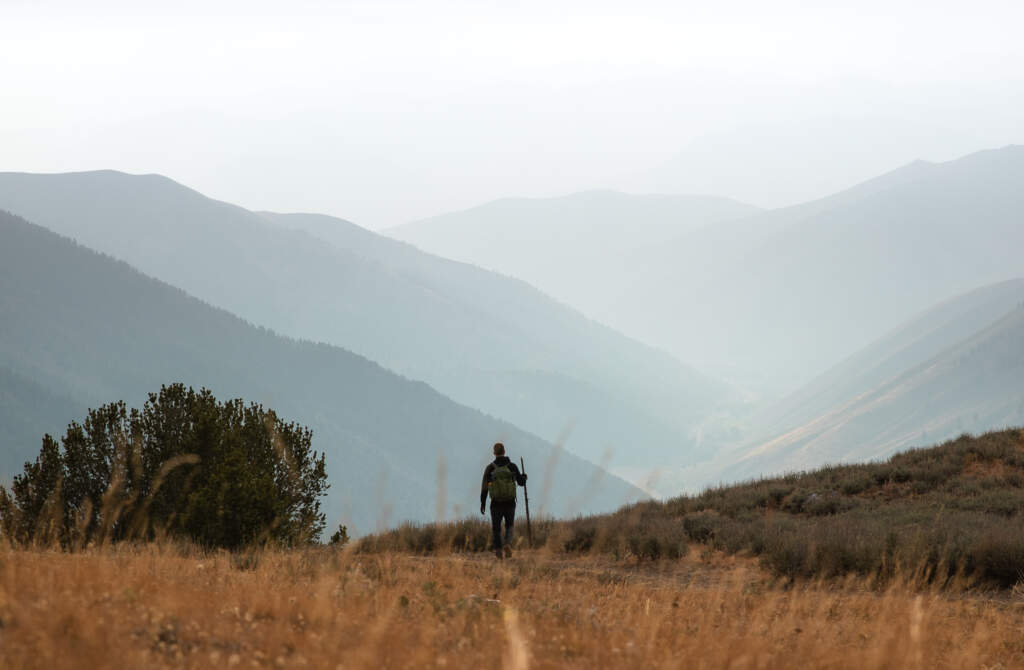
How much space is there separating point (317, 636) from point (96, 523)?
13.4 metres

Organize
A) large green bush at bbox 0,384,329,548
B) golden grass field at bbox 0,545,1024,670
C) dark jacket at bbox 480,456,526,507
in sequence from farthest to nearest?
large green bush at bbox 0,384,329,548 < dark jacket at bbox 480,456,526,507 < golden grass field at bbox 0,545,1024,670

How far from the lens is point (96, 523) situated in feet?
57.7

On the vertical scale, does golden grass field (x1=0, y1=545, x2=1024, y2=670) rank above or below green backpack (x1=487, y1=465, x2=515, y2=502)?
below

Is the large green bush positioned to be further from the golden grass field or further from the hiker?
the golden grass field

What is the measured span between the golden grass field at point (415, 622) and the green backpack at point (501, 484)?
136 inches

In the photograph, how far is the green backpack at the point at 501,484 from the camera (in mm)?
15156

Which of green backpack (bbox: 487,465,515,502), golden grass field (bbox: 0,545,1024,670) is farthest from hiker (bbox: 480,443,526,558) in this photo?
golden grass field (bbox: 0,545,1024,670)

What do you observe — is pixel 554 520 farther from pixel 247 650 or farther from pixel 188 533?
pixel 247 650

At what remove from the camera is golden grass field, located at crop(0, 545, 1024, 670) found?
5582 millimetres

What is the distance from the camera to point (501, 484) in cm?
1514

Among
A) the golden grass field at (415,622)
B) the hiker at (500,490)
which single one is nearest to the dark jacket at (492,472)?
the hiker at (500,490)

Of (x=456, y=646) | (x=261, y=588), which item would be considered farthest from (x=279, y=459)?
(x=456, y=646)

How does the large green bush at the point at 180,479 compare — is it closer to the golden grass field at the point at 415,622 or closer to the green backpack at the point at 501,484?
the green backpack at the point at 501,484

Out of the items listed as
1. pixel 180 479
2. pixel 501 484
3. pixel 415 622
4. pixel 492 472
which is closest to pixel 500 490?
pixel 501 484
